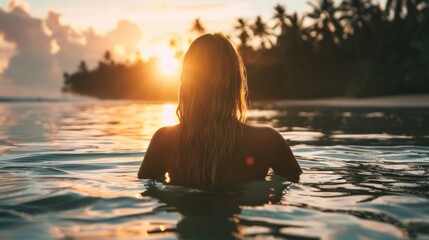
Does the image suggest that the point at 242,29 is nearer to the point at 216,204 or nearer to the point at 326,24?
the point at 326,24

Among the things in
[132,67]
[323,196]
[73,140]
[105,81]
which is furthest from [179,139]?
[105,81]

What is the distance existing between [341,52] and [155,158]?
4904 centimetres

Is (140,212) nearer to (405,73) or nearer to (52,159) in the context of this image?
(52,159)

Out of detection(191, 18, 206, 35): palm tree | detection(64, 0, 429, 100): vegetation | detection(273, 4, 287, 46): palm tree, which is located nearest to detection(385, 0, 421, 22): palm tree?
detection(64, 0, 429, 100): vegetation

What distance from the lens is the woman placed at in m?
3.28

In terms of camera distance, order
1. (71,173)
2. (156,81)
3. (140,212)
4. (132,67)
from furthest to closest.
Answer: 1. (132,67)
2. (156,81)
3. (71,173)
4. (140,212)

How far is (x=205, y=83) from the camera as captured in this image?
10.7 ft

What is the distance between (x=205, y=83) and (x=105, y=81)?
101363 millimetres

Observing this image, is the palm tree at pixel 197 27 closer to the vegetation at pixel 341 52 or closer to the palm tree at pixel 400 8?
the vegetation at pixel 341 52

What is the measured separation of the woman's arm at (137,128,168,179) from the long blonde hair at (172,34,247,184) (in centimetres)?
18

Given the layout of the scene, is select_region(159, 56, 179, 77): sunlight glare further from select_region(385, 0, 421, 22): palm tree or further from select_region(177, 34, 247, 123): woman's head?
select_region(177, 34, 247, 123): woman's head

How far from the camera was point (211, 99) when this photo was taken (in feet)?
10.8

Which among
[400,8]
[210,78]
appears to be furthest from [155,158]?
[400,8]

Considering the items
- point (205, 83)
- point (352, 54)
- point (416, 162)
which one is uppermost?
point (352, 54)
